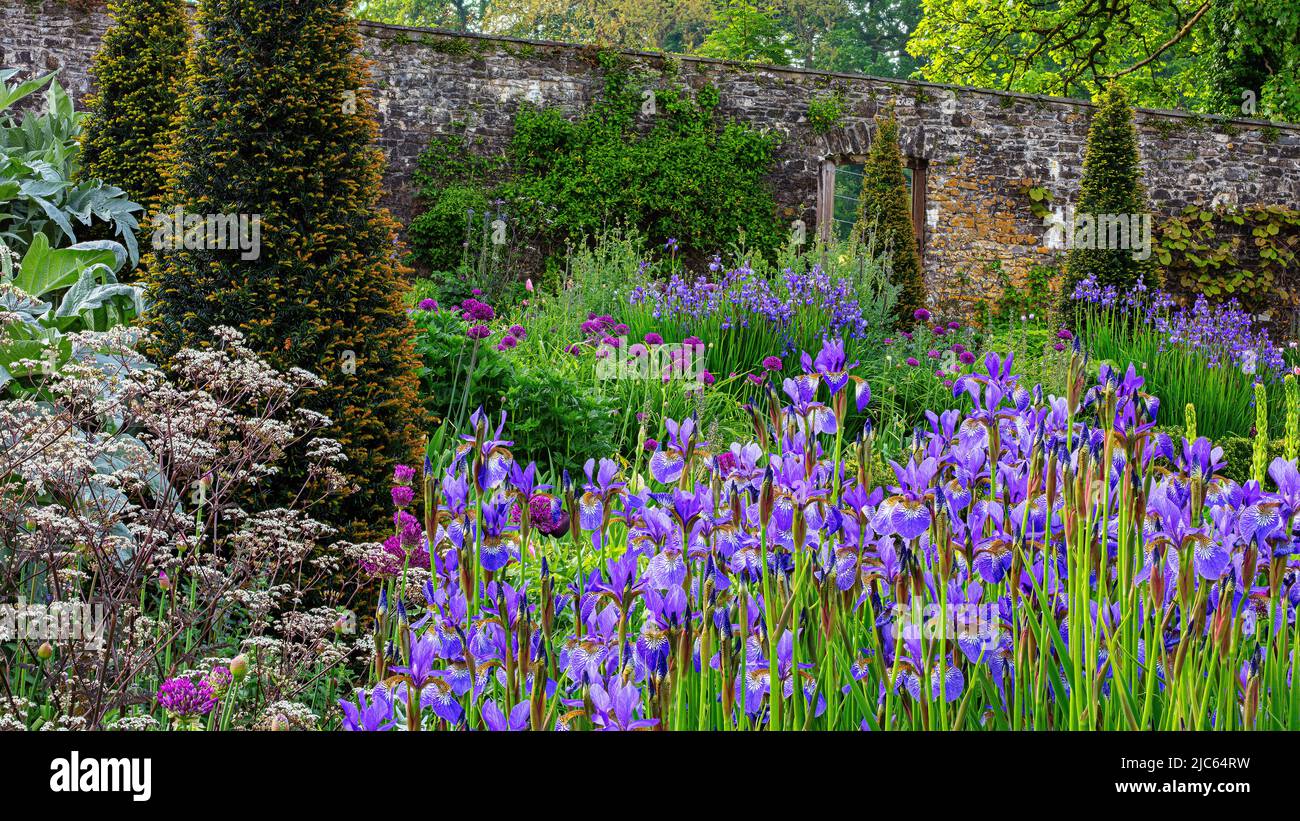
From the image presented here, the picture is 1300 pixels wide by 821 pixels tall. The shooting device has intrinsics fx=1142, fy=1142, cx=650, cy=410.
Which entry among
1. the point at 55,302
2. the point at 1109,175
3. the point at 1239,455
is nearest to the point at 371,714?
the point at 55,302

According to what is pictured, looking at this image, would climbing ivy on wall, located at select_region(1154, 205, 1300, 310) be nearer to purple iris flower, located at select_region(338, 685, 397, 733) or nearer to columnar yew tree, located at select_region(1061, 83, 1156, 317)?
columnar yew tree, located at select_region(1061, 83, 1156, 317)

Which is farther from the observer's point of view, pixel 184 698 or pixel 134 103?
pixel 134 103

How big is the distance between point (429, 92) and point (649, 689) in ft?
36.6

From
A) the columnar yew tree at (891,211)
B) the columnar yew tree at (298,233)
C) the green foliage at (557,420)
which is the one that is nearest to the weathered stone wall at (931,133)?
the columnar yew tree at (891,211)

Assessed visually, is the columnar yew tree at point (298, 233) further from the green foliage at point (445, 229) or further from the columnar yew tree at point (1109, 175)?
the columnar yew tree at point (1109, 175)

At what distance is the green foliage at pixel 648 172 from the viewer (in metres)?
12.1

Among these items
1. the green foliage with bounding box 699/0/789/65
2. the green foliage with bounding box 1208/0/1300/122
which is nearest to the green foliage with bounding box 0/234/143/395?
the green foliage with bounding box 1208/0/1300/122

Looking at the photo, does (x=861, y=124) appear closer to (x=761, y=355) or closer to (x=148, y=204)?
(x=761, y=355)

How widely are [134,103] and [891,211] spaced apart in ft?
25.2

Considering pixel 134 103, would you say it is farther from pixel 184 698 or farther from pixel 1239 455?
pixel 1239 455

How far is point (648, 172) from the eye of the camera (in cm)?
1235

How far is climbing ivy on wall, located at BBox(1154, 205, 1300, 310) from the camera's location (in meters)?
13.9

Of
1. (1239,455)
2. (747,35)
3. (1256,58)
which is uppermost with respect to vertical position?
(747,35)
